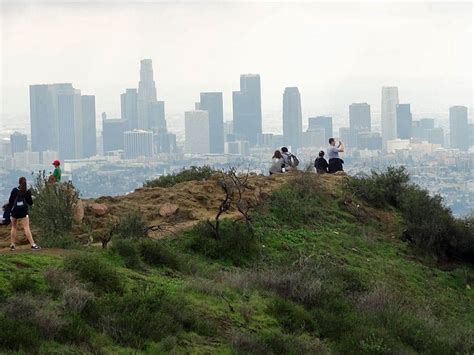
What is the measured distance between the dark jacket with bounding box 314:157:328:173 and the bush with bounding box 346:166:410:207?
320 centimetres

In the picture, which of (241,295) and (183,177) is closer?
(241,295)

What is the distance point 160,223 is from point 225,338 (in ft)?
26.9

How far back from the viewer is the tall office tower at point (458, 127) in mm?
99625

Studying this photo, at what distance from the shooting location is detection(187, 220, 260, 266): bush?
17953 mm

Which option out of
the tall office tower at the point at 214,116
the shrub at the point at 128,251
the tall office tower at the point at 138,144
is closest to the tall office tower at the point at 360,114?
the tall office tower at the point at 214,116

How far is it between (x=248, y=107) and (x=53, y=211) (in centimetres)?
7756

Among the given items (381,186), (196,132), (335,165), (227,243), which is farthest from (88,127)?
(227,243)

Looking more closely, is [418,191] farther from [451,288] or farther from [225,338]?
[225,338]

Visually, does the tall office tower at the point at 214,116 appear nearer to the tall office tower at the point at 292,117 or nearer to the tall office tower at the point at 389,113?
the tall office tower at the point at 292,117

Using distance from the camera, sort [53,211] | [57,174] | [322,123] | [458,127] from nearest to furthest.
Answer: [53,211] < [57,174] < [322,123] < [458,127]

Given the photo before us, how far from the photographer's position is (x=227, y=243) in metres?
18.1

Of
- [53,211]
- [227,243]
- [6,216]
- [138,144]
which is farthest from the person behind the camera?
[138,144]

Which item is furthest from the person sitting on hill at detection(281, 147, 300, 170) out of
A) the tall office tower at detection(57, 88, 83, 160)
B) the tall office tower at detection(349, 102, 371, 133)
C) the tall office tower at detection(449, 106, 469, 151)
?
the tall office tower at detection(449, 106, 469, 151)

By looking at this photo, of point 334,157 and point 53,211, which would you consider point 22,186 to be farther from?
point 334,157
